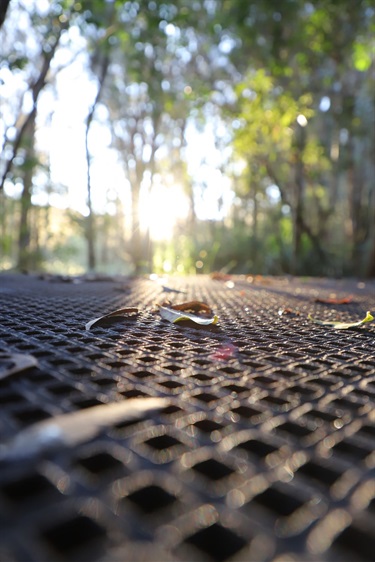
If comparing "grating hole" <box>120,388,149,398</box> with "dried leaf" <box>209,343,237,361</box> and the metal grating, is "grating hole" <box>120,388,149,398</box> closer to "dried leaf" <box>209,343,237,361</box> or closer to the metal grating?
the metal grating

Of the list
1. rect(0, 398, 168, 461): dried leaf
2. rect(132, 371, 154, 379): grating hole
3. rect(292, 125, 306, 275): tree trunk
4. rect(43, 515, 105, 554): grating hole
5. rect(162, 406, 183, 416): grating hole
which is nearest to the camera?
rect(43, 515, 105, 554): grating hole

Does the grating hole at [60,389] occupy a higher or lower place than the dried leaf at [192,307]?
lower

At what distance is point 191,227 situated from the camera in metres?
21.1

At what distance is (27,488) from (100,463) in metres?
0.07

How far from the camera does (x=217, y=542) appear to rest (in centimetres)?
32

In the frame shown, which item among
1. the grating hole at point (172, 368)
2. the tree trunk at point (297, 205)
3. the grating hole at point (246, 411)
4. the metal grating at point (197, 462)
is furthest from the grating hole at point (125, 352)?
the tree trunk at point (297, 205)

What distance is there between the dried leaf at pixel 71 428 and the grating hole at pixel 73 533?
0.10 metres

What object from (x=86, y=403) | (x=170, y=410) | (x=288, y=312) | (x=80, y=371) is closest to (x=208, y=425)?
(x=170, y=410)

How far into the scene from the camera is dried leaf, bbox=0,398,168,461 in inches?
16.1

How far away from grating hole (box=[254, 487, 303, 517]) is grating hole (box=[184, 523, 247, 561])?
52 millimetres

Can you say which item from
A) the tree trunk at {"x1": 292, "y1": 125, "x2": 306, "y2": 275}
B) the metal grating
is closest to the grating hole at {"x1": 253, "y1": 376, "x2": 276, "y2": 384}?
the metal grating

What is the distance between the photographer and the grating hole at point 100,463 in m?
0.40

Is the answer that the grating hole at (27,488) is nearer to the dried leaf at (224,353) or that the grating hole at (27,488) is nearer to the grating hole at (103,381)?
the grating hole at (103,381)

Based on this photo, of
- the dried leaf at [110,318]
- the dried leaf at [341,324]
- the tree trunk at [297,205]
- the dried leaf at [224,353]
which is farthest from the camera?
the tree trunk at [297,205]
